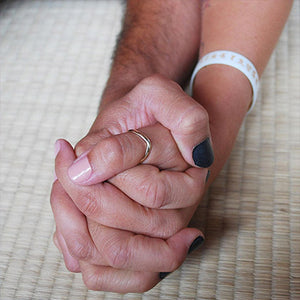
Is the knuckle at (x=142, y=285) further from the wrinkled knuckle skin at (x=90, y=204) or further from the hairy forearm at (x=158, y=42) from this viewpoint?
the hairy forearm at (x=158, y=42)

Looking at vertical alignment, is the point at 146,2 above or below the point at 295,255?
above

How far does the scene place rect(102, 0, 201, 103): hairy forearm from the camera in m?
0.76

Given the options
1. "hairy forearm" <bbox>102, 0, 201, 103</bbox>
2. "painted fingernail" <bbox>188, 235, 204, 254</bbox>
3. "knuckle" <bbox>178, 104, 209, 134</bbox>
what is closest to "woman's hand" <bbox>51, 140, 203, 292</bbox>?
"painted fingernail" <bbox>188, 235, 204, 254</bbox>

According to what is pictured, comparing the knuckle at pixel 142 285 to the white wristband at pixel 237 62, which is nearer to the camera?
the knuckle at pixel 142 285

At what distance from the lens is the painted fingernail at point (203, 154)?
539 millimetres

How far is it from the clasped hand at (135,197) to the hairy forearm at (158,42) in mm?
206

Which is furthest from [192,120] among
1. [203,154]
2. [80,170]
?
[80,170]

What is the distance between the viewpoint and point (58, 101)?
788mm

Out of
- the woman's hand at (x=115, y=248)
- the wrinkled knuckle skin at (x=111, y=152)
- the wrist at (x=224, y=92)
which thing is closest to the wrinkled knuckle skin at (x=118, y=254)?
the woman's hand at (x=115, y=248)

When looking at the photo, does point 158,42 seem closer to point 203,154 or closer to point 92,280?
point 203,154

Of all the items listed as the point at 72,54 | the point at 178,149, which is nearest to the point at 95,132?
the point at 178,149

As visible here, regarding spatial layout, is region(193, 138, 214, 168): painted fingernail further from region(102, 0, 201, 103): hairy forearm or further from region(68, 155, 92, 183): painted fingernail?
region(102, 0, 201, 103): hairy forearm

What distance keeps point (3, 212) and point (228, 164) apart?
38 centimetres

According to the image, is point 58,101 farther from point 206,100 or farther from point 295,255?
point 295,255
